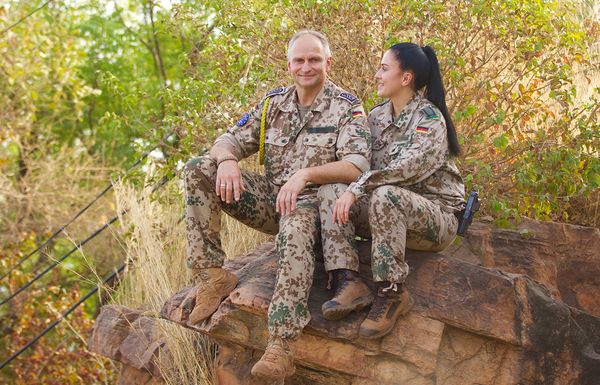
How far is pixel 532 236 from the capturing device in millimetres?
6129

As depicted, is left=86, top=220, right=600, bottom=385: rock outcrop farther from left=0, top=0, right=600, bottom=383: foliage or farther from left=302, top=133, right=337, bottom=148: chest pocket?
left=0, top=0, right=600, bottom=383: foliage

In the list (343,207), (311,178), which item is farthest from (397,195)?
(311,178)

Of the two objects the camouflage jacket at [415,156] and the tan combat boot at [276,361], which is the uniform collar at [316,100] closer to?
the camouflage jacket at [415,156]

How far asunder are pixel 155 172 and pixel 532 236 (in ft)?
10.8

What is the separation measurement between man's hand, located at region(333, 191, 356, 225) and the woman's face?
826 millimetres

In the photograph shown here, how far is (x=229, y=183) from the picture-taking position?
466 centimetres

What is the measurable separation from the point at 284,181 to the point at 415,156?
81 cm

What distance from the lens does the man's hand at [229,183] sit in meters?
4.66

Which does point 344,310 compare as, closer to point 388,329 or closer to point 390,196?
point 388,329

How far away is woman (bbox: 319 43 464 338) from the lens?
4.40 metres

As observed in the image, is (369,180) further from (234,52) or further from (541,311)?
(234,52)

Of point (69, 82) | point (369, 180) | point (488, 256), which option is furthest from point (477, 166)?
point (69, 82)

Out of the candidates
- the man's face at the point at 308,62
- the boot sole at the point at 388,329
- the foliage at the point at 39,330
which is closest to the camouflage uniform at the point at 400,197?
the boot sole at the point at 388,329

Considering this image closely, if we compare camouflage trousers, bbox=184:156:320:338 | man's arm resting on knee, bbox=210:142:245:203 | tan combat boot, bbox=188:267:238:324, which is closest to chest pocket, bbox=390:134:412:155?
camouflage trousers, bbox=184:156:320:338
